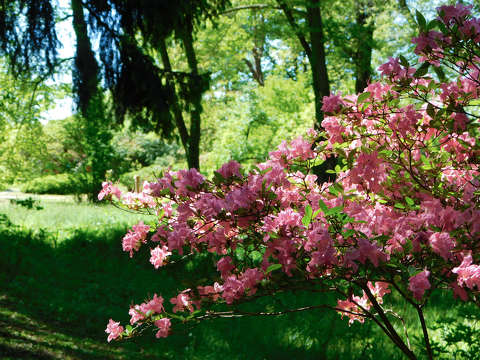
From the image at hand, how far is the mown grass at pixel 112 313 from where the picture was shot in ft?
13.4

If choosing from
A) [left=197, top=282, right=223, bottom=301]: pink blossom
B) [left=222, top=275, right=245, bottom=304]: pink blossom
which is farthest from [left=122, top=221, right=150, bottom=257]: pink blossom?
[left=222, top=275, right=245, bottom=304]: pink blossom

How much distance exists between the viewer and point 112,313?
5453 millimetres

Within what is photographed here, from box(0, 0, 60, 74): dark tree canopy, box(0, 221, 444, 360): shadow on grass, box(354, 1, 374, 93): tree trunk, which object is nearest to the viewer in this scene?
box(0, 221, 444, 360): shadow on grass

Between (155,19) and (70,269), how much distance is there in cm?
406

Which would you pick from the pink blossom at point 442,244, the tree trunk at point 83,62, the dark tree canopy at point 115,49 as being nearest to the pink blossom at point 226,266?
the pink blossom at point 442,244

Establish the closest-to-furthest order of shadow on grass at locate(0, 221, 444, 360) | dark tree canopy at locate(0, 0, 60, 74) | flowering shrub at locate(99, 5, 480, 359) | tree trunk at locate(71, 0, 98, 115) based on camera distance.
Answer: flowering shrub at locate(99, 5, 480, 359) → shadow on grass at locate(0, 221, 444, 360) → dark tree canopy at locate(0, 0, 60, 74) → tree trunk at locate(71, 0, 98, 115)

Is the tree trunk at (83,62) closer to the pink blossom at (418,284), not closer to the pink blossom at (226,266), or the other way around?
the pink blossom at (226,266)

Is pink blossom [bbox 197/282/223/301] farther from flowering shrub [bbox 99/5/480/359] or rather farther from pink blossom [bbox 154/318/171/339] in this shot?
pink blossom [bbox 154/318/171/339]

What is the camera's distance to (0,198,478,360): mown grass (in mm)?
4078

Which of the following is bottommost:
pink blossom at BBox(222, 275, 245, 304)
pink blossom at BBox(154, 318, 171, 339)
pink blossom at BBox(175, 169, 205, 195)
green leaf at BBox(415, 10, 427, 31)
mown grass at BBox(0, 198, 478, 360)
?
mown grass at BBox(0, 198, 478, 360)

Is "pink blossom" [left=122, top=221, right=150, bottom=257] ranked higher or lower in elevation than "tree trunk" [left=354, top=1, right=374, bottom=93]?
lower

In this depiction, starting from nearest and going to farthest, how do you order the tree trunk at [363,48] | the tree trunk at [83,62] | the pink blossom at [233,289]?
the pink blossom at [233,289], the tree trunk at [83,62], the tree trunk at [363,48]

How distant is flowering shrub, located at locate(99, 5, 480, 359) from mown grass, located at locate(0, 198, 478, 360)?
35 cm

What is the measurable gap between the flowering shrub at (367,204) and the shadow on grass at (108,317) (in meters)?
0.35
